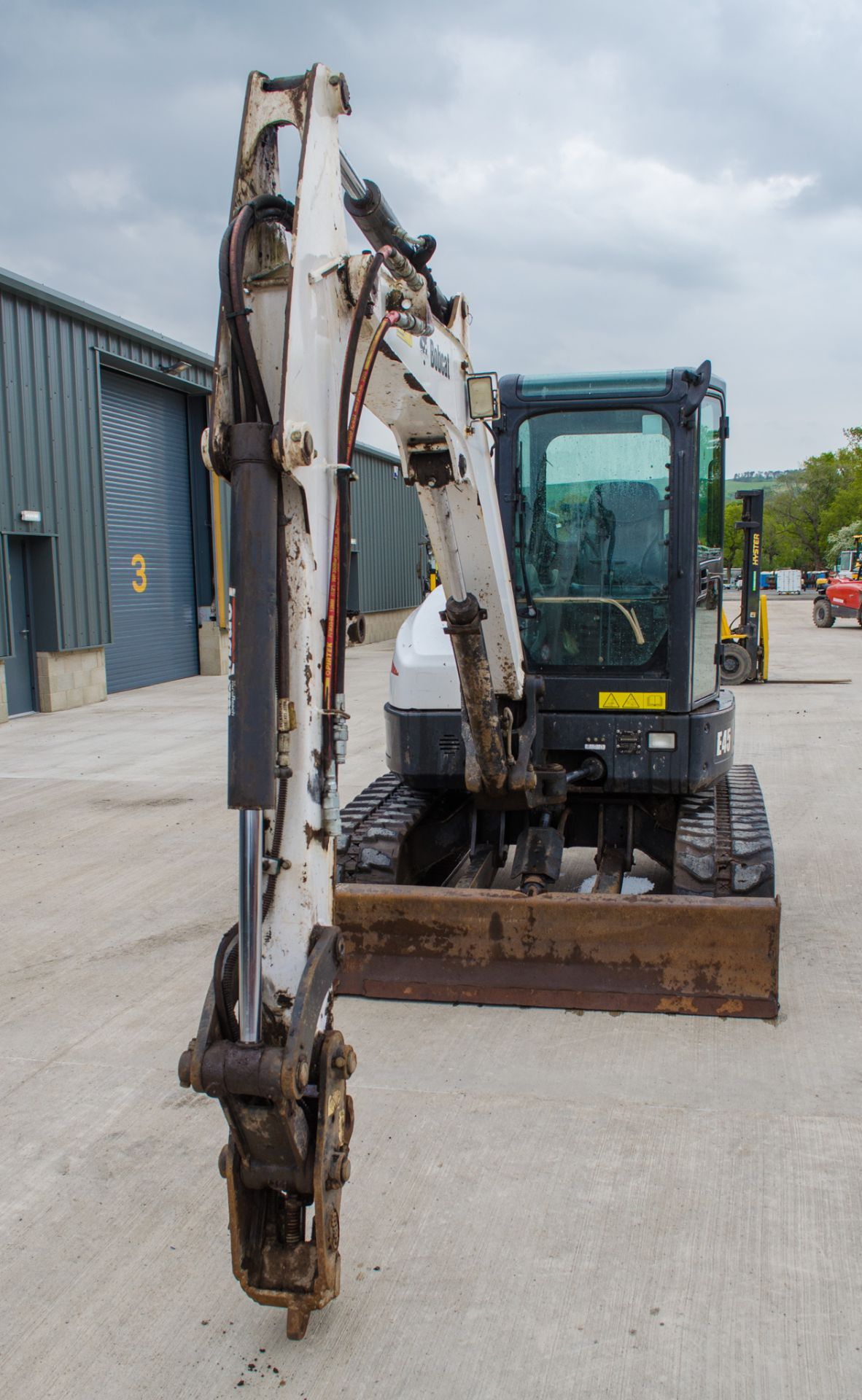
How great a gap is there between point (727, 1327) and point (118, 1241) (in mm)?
1790

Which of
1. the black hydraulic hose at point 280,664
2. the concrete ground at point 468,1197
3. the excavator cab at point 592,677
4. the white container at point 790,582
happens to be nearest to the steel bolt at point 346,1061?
the black hydraulic hose at point 280,664

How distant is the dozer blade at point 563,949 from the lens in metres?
4.98

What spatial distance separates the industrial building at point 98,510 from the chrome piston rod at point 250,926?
12.4 m

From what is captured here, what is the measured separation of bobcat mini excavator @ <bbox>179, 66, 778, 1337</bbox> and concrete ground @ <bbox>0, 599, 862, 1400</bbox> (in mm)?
267

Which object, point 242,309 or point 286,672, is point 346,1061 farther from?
point 242,309

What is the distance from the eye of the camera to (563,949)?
16.9 feet

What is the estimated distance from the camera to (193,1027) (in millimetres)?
5066

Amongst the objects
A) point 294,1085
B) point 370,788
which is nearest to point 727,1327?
point 294,1085

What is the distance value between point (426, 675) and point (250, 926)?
3.25 m

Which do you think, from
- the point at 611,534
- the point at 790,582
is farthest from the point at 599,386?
the point at 790,582

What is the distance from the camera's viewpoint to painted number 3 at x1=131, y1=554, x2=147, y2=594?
732 inches

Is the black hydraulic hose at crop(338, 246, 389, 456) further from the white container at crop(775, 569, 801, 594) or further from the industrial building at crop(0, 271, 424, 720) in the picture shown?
the white container at crop(775, 569, 801, 594)

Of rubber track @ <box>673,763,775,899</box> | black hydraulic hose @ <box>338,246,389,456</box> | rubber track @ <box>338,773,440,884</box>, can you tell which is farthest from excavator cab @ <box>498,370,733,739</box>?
black hydraulic hose @ <box>338,246,389,456</box>

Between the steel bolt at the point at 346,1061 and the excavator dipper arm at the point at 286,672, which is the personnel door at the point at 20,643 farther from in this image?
the steel bolt at the point at 346,1061
